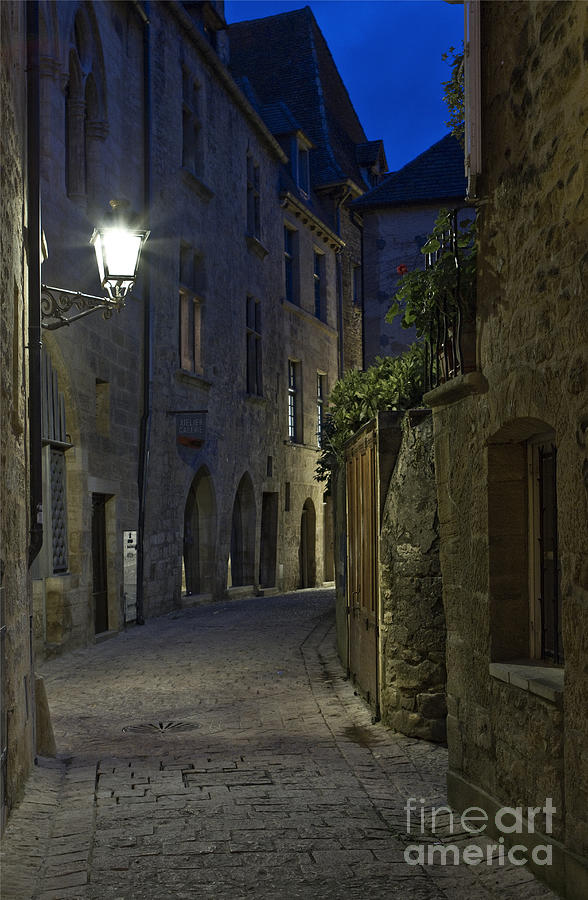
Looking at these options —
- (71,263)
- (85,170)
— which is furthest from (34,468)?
(85,170)

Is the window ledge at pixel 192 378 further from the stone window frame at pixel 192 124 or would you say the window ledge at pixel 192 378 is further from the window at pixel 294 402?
the window at pixel 294 402

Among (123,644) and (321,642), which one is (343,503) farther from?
(123,644)

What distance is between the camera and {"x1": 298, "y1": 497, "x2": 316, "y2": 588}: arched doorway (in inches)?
1017

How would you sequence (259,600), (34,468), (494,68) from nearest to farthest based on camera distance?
(494,68) < (34,468) < (259,600)

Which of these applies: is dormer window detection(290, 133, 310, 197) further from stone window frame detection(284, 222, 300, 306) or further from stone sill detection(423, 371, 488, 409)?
stone sill detection(423, 371, 488, 409)

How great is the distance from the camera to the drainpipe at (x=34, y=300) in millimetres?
7578

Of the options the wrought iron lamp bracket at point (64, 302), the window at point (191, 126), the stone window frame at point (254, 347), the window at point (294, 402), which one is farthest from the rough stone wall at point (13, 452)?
the window at point (294, 402)

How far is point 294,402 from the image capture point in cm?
2586

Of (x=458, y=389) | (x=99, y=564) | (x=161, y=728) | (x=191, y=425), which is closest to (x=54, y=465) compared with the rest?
(x=99, y=564)

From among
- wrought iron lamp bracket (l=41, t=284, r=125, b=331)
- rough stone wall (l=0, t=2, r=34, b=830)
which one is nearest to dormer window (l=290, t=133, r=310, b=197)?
wrought iron lamp bracket (l=41, t=284, r=125, b=331)

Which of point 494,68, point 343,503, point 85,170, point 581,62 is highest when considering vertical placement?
point 85,170

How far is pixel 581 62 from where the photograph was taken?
405cm

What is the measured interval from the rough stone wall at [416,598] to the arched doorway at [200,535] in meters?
11.8

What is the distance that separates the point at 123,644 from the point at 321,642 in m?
2.44
